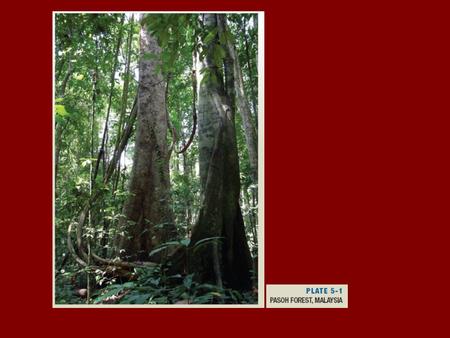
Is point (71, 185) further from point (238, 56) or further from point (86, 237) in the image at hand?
point (238, 56)

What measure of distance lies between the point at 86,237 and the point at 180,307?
43.5 inches

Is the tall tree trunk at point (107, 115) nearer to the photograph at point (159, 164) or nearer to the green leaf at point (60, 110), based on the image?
the photograph at point (159, 164)

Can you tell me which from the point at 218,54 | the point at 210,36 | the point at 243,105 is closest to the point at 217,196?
the point at 243,105

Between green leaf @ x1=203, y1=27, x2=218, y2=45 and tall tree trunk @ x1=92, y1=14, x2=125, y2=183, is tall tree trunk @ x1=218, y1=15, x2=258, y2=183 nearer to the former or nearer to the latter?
green leaf @ x1=203, y1=27, x2=218, y2=45

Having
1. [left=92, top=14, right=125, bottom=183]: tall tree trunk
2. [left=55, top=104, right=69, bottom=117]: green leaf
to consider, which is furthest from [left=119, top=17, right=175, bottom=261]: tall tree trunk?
[left=55, top=104, right=69, bottom=117]: green leaf
